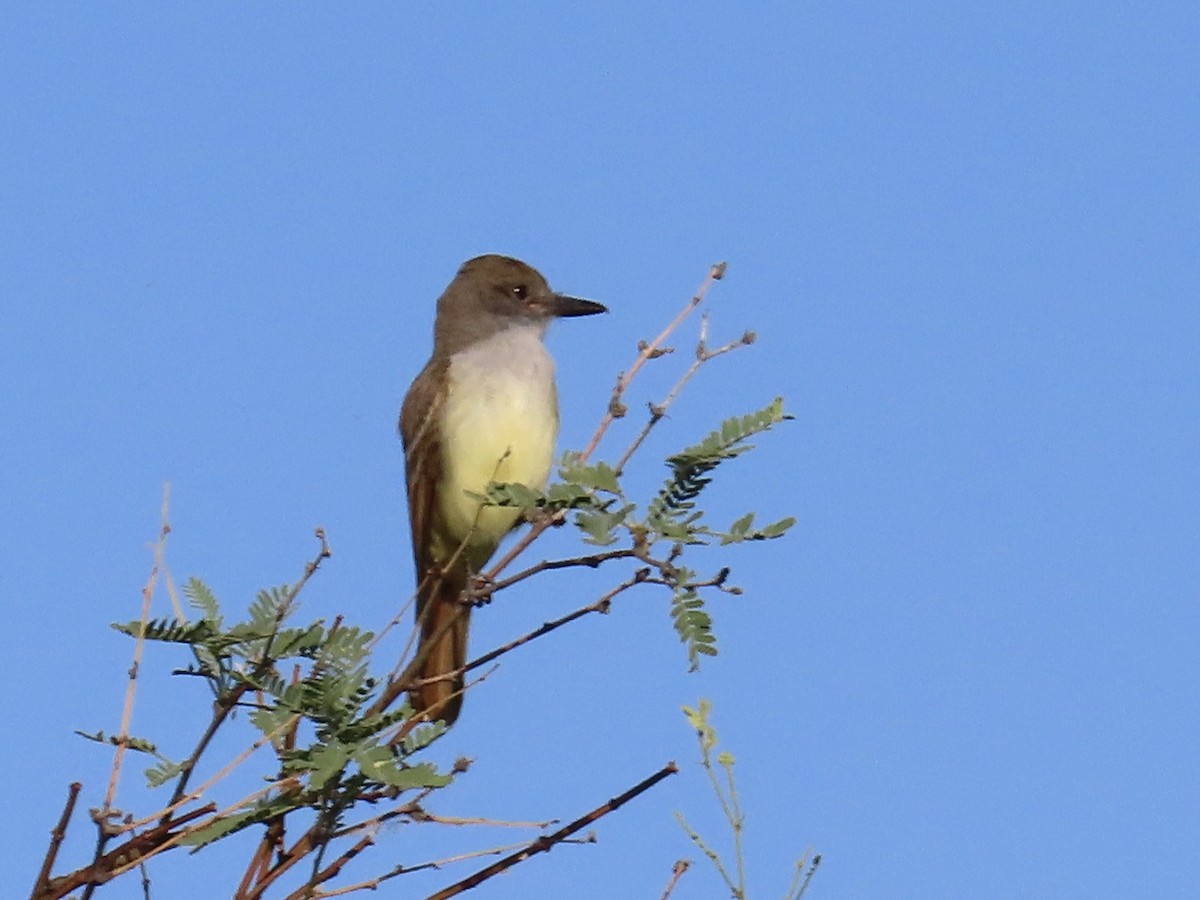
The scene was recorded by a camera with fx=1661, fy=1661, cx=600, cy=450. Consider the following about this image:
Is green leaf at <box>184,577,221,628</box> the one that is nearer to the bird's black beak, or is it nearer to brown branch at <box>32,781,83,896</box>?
brown branch at <box>32,781,83,896</box>

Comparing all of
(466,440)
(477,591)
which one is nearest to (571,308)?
(466,440)

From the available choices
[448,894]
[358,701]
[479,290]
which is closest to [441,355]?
[479,290]

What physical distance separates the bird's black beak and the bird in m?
0.17

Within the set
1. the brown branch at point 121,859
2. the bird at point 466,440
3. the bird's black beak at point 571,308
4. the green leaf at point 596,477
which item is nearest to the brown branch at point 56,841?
the brown branch at point 121,859

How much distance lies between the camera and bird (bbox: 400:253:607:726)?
18.1 feet

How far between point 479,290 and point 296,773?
3988mm

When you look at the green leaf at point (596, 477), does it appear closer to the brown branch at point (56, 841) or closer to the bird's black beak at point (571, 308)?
the brown branch at point (56, 841)

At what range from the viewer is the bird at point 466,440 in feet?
18.1

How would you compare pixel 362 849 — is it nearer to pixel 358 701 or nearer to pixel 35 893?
pixel 358 701

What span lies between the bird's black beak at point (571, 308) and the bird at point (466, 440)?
0.17 meters

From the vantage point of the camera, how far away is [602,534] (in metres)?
2.91

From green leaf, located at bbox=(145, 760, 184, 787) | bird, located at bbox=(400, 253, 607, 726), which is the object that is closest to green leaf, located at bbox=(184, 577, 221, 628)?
green leaf, located at bbox=(145, 760, 184, 787)

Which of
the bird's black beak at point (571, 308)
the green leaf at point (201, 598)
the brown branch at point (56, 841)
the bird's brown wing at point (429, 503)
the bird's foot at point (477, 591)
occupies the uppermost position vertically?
the bird's black beak at point (571, 308)

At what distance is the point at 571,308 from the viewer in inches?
250
